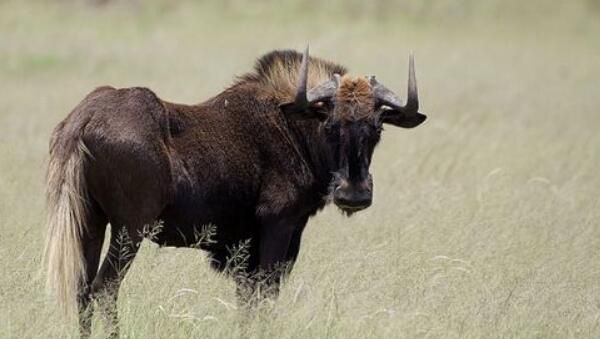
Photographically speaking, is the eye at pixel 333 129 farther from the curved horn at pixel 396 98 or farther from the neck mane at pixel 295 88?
the curved horn at pixel 396 98

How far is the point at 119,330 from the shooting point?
21.0 feet

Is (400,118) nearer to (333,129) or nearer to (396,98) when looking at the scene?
(396,98)

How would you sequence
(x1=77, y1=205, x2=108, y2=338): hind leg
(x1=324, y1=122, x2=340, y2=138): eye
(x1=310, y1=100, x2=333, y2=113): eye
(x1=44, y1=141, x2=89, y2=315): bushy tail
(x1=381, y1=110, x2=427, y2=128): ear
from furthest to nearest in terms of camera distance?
1. (x1=381, y1=110, x2=427, y2=128): ear
2. (x1=310, y1=100, x2=333, y2=113): eye
3. (x1=324, y1=122, x2=340, y2=138): eye
4. (x1=77, y1=205, x2=108, y2=338): hind leg
5. (x1=44, y1=141, x2=89, y2=315): bushy tail

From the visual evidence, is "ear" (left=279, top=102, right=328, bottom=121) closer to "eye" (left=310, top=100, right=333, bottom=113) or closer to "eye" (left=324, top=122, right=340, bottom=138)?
"eye" (left=310, top=100, right=333, bottom=113)

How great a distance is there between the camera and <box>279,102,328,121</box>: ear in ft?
24.3

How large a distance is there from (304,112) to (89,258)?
166 cm

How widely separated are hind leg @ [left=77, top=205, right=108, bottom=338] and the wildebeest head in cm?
144

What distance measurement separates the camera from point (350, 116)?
284 inches

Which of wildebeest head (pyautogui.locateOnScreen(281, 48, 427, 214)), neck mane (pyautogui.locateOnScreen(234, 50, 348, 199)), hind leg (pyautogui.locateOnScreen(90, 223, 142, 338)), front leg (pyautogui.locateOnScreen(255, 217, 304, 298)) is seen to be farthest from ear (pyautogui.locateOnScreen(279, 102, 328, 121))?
hind leg (pyautogui.locateOnScreen(90, 223, 142, 338))

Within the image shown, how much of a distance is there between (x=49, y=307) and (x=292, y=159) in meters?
1.91

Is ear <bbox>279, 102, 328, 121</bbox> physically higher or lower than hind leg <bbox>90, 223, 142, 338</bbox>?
higher

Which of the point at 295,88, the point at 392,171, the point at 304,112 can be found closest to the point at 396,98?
the point at 304,112

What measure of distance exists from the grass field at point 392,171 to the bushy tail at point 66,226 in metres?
0.16

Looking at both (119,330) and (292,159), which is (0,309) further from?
(292,159)
